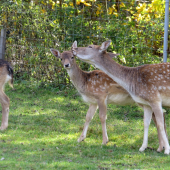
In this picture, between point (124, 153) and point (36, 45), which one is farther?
point (36, 45)

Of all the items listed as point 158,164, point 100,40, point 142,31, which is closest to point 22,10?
point 100,40

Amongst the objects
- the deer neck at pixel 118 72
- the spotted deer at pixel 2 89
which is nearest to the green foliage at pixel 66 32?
the spotted deer at pixel 2 89

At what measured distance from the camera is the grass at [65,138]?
5.75 m

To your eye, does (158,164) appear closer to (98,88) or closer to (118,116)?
(98,88)

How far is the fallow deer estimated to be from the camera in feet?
21.4

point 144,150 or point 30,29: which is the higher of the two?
A: point 30,29

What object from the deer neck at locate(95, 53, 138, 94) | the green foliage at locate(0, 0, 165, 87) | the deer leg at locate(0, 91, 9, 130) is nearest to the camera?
the deer neck at locate(95, 53, 138, 94)

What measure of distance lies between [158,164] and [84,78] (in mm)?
2784

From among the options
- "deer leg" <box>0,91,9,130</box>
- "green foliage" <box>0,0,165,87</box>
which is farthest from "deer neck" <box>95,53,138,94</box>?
"green foliage" <box>0,0,165,87</box>

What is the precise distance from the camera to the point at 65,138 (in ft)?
24.1

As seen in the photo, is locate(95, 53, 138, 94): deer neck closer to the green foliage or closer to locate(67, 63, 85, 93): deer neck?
locate(67, 63, 85, 93): deer neck

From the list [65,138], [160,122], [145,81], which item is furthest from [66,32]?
[160,122]

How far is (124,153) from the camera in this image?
6445 mm

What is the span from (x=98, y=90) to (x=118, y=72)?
2.08 ft
